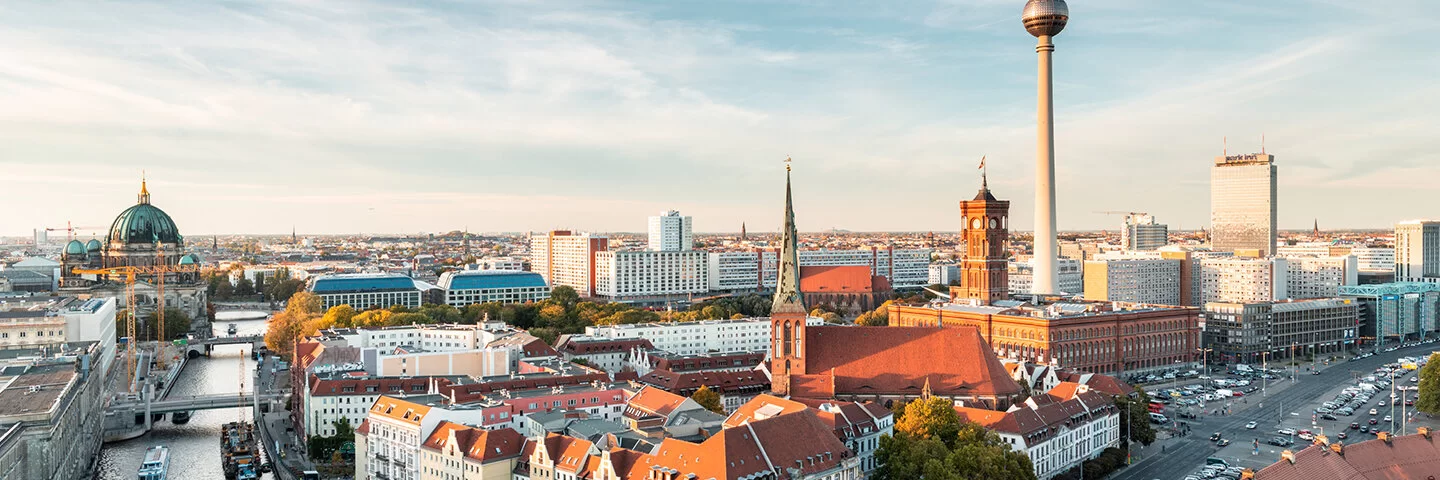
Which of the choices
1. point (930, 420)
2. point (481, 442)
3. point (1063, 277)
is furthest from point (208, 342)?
point (1063, 277)

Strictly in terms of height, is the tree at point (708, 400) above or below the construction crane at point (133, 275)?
below

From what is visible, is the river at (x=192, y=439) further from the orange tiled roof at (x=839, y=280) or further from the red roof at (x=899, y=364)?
the orange tiled roof at (x=839, y=280)

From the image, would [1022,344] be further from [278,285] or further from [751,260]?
[278,285]

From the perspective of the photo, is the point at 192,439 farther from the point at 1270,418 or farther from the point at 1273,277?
the point at 1273,277

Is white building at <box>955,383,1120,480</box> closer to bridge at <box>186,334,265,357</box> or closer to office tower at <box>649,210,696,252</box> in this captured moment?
bridge at <box>186,334,265,357</box>

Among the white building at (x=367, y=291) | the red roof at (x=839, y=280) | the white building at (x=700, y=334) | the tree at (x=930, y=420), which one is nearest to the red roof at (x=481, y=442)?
the tree at (x=930, y=420)

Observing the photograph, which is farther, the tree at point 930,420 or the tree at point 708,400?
the tree at point 708,400

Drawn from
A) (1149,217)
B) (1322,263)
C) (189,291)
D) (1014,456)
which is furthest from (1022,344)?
(1149,217)
